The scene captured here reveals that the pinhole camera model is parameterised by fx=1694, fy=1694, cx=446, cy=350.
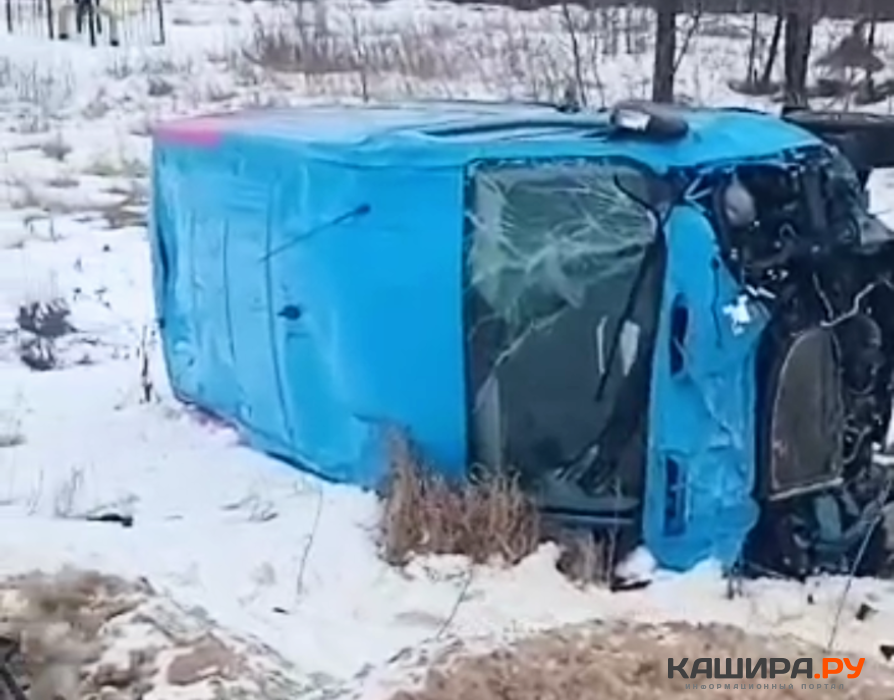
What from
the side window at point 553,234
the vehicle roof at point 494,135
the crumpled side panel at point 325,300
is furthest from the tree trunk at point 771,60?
the side window at point 553,234

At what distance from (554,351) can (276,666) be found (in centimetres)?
123

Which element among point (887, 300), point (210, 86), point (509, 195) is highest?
point (509, 195)

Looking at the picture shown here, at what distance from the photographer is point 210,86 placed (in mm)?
16328

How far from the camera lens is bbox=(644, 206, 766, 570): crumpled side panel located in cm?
432

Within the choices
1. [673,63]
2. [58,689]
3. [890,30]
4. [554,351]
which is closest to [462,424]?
[554,351]

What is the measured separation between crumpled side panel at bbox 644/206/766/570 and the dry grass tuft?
1.15ft

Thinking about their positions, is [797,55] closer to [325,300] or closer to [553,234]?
[325,300]

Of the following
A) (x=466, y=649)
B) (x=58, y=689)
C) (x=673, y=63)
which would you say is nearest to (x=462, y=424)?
(x=466, y=649)

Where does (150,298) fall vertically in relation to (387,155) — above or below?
below

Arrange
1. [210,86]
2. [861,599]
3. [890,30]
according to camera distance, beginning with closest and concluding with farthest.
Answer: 1. [861,599]
2. [210,86]
3. [890,30]

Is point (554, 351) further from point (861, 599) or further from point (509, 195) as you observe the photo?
point (861, 599)

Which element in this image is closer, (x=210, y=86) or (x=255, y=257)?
(x=255, y=257)

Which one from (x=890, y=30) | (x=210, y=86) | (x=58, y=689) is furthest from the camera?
(x=890, y=30)

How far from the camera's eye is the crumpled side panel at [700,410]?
14.2ft
